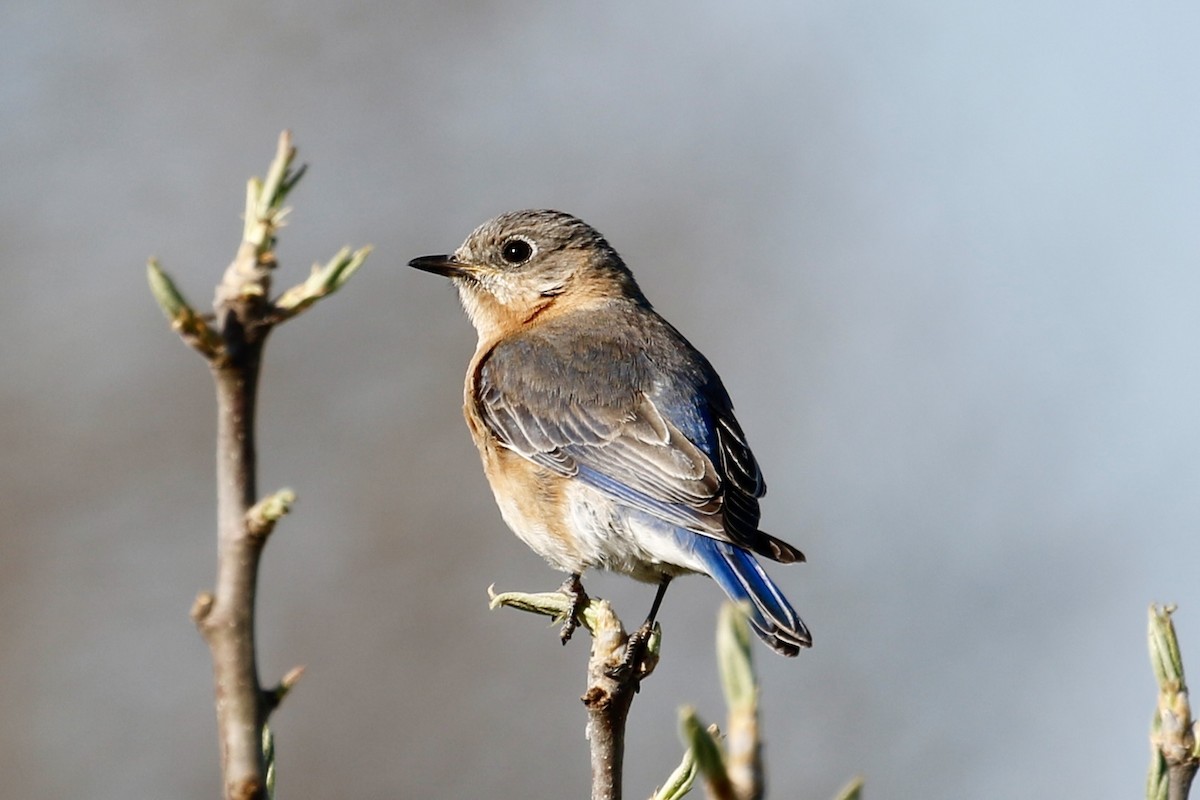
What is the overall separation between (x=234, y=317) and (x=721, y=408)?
10.5 ft

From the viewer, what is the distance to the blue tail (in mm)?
2920

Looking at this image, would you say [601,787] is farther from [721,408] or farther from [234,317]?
[721,408]

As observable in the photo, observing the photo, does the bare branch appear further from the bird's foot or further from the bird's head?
the bird's head

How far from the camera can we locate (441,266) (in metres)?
4.80

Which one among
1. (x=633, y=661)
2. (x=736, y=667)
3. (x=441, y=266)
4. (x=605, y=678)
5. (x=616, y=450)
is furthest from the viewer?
(x=441, y=266)

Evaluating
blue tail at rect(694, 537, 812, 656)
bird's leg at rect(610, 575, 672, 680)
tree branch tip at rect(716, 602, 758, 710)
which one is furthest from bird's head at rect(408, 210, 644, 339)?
tree branch tip at rect(716, 602, 758, 710)

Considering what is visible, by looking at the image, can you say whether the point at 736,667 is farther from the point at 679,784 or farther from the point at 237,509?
the point at 679,784

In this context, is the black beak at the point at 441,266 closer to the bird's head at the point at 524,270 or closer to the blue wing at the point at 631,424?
the bird's head at the point at 524,270

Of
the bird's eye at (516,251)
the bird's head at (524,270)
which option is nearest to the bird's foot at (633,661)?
the bird's head at (524,270)

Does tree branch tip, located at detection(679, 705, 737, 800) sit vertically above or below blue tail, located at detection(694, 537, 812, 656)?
below

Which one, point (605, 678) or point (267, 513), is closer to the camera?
point (267, 513)

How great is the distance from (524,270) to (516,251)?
3.2 inches

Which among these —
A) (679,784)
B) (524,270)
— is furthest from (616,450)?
(679,784)

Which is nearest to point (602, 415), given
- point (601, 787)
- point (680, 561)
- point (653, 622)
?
point (680, 561)
